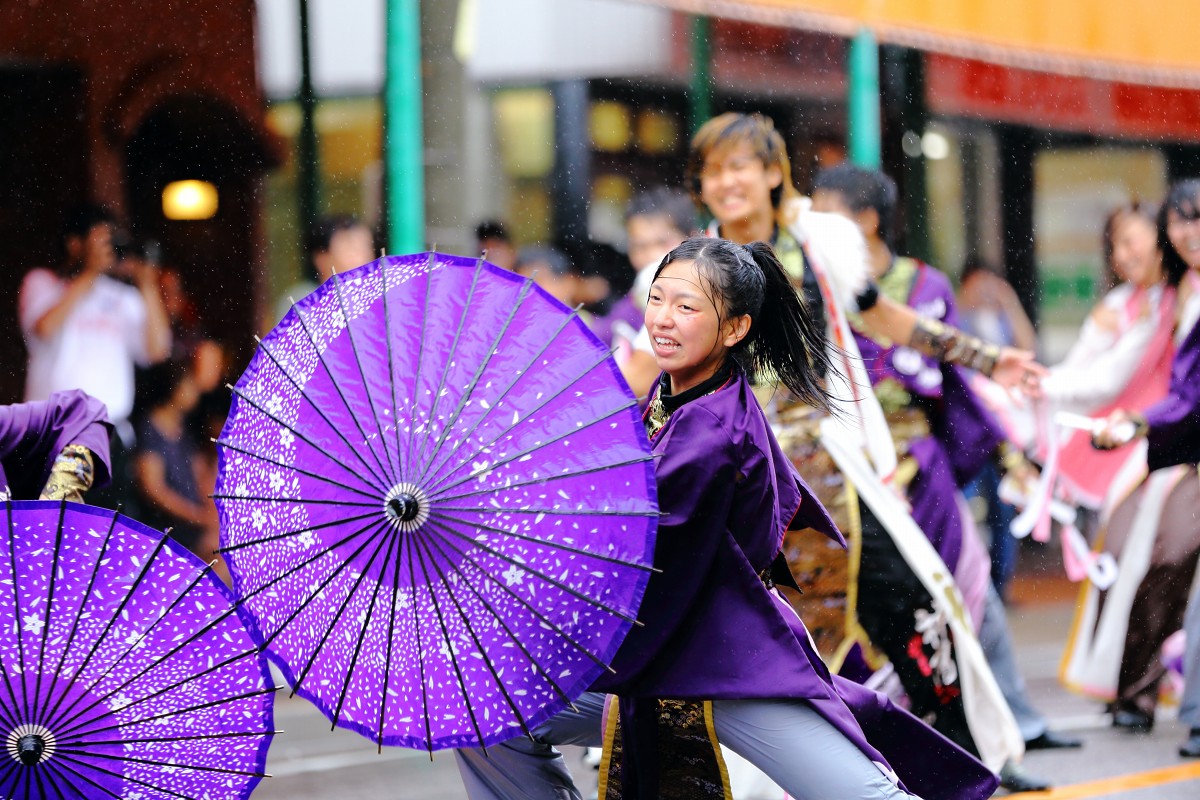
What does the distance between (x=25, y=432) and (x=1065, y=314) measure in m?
8.67

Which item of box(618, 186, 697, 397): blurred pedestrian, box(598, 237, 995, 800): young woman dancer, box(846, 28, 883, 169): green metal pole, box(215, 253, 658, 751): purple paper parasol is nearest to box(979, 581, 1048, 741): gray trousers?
box(618, 186, 697, 397): blurred pedestrian

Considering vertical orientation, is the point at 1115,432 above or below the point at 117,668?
above

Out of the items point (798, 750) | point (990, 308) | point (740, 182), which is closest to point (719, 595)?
point (798, 750)

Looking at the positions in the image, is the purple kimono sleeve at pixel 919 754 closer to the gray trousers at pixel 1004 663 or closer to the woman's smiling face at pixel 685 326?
the woman's smiling face at pixel 685 326

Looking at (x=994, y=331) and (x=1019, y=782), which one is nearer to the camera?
(x=1019, y=782)

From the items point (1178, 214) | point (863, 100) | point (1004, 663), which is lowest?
point (1004, 663)

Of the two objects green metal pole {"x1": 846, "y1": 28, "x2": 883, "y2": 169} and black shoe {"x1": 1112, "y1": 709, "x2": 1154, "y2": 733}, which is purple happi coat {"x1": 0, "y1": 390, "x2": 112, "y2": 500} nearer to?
black shoe {"x1": 1112, "y1": 709, "x2": 1154, "y2": 733}

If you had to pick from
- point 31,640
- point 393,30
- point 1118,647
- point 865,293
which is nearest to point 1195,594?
point 1118,647

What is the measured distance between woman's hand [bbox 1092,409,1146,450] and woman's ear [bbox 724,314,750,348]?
113 inches

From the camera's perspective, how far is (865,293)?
4855mm

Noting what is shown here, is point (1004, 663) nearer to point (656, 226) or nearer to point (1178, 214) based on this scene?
point (1178, 214)

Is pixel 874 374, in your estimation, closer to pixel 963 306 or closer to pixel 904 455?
pixel 904 455

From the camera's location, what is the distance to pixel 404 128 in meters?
7.49

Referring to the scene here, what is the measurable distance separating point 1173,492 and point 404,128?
3.72m
